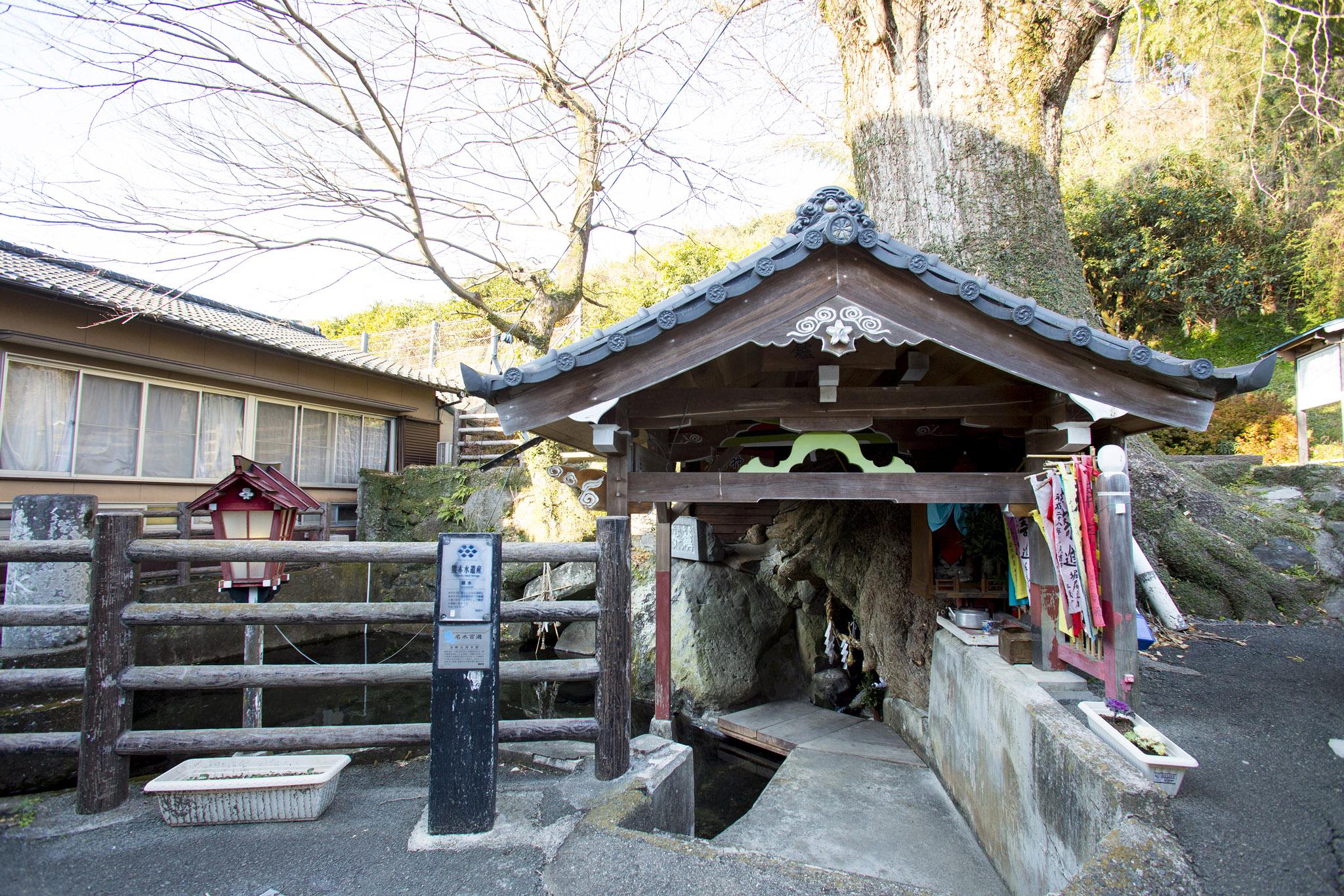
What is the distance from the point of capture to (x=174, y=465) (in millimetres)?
11852

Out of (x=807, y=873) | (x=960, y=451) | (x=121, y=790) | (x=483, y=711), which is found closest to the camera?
(x=807, y=873)

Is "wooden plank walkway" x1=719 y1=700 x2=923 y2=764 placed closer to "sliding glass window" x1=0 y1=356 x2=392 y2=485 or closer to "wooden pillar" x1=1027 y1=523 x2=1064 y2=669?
"wooden pillar" x1=1027 y1=523 x2=1064 y2=669

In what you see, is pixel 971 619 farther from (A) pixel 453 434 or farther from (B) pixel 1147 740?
(A) pixel 453 434

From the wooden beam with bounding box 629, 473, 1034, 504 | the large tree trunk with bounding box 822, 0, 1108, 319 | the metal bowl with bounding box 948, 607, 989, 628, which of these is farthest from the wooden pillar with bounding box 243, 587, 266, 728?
the large tree trunk with bounding box 822, 0, 1108, 319

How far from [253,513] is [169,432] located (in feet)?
29.8

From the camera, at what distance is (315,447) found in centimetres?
1465

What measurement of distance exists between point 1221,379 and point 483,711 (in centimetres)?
475

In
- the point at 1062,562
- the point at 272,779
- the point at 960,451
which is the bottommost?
the point at 272,779

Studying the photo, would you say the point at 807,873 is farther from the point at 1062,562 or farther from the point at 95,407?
the point at 95,407

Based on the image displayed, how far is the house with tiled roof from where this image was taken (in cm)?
976

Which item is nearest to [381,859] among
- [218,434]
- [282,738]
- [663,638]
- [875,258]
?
[282,738]

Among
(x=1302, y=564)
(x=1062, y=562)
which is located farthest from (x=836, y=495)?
(x=1302, y=564)

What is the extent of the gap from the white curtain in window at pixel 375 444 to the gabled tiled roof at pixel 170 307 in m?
1.39

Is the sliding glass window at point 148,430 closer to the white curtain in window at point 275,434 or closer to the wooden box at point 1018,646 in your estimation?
the white curtain in window at point 275,434
